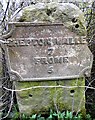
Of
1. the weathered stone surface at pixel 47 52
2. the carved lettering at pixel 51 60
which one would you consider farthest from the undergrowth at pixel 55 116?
the carved lettering at pixel 51 60

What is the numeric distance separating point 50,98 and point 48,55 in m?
0.48

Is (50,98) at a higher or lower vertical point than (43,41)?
lower

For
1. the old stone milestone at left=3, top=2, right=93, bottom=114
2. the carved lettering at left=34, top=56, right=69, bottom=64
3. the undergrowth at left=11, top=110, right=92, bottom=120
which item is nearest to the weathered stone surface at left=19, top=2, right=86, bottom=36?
the old stone milestone at left=3, top=2, right=93, bottom=114

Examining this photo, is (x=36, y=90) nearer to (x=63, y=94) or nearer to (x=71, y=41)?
(x=63, y=94)

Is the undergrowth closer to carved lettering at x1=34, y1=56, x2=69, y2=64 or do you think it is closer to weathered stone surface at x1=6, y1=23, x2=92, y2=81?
weathered stone surface at x1=6, y1=23, x2=92, y2=81

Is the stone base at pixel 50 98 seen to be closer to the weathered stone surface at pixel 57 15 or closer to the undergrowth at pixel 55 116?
the undergrowth at pixel 55 116

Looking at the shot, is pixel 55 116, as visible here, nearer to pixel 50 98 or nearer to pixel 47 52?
pixel 50 98

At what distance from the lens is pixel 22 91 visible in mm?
3660

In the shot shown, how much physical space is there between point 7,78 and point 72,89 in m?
0.86

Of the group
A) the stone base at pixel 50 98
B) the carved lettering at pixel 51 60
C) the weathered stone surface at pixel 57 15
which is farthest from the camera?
the stone base at pixel 50 98

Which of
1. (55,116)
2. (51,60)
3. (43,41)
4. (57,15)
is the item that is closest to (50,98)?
(55,116)

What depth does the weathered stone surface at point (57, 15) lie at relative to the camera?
3467 mm

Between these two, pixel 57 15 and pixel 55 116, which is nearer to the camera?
pixel 57 15

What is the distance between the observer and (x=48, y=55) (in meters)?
3.57
